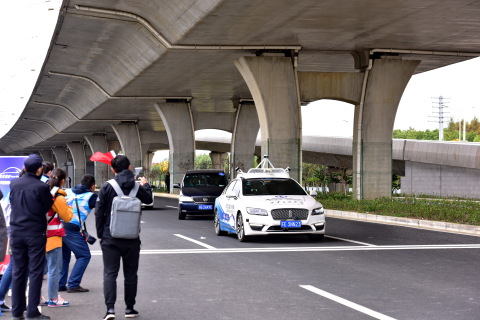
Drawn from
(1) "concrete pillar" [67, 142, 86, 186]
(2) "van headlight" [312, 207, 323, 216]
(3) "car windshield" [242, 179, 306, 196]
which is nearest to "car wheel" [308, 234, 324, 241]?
(2) "van headlight" [312, 207, 323, 216]

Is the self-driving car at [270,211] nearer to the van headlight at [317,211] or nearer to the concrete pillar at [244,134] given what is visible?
the van headlight at [317,211]

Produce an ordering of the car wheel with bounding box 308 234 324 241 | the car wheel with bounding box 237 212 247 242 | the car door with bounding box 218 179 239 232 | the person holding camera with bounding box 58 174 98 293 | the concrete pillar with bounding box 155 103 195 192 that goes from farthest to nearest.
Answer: the concrete pillar with bounding box 155 103 195 192 → the car door with bounding box 218 179 239 232 → the car wheel with bounding box 308 234 324 241 → the car wheel with bounding box 237 212 247 242 → the person holding camera with bounding box 58 174 98 293

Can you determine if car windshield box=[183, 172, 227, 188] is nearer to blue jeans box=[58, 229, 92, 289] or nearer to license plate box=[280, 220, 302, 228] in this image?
license plate box=[280, 220, 302, 228]

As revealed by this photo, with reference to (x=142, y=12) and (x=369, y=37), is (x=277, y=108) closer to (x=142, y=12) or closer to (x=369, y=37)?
(x=369, y=37)

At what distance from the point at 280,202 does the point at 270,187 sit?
173cm

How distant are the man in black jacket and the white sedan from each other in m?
8.32

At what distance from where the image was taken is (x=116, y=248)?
26.3 ft

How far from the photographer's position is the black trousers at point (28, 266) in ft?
25.3

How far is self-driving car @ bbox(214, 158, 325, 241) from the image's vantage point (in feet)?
53.7

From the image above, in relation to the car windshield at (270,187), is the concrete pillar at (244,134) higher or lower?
higher

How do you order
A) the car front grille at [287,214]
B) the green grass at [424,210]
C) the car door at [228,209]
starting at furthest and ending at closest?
1. the green grass at [424,210]
2. the car door at [228,209]
3. the car front grille at [287,214]

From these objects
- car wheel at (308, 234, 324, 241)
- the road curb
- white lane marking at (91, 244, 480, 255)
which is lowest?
white lane marking at (91, 244, 480, 255)

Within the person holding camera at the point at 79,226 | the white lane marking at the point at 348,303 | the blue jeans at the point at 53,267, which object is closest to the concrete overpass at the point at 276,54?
the person holding camera at the point at 79,226

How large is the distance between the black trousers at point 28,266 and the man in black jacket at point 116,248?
0.63 m
